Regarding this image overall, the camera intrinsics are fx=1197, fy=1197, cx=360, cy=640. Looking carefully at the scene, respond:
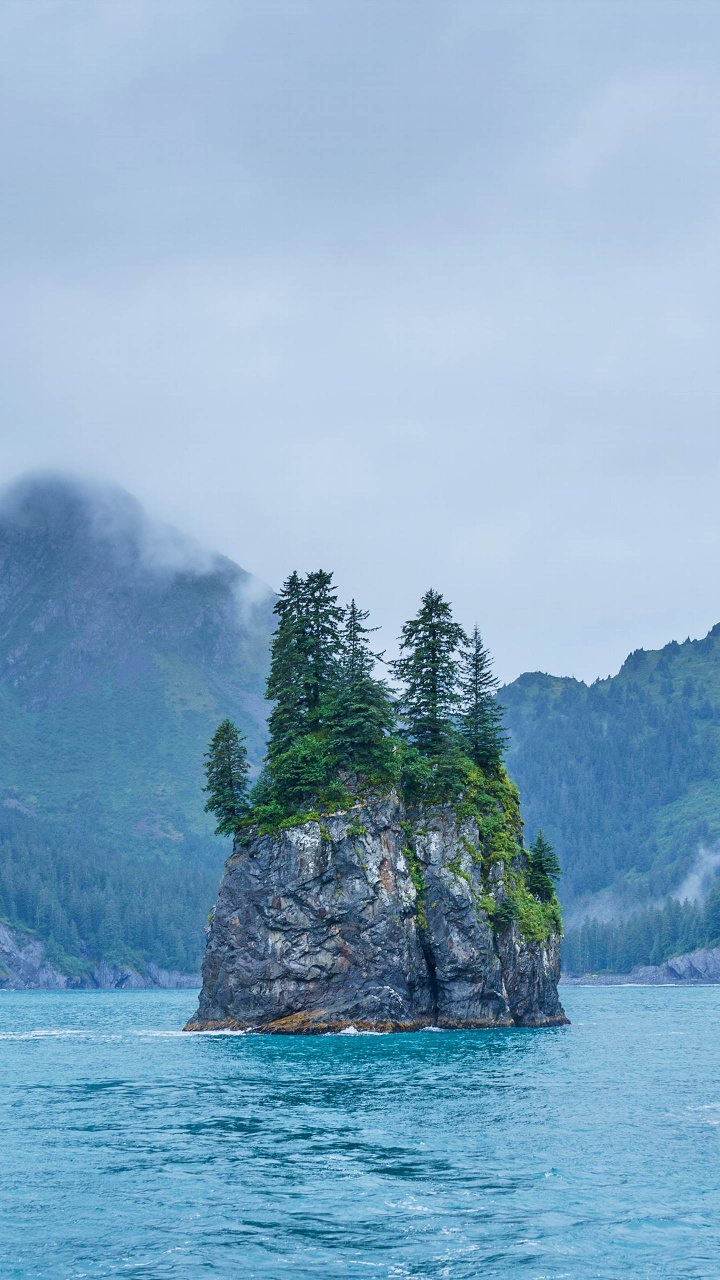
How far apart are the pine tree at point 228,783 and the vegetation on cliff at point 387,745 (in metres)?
0.14

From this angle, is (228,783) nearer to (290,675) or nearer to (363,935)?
(290,675)

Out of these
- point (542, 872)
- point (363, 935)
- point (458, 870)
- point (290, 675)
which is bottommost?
point (363, 935)

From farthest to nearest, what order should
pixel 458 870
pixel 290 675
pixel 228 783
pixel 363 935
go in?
pixel 290 675
pixel 228 783
pixel 458 870
pixel 363 935

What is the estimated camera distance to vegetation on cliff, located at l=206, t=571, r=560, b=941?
340ft

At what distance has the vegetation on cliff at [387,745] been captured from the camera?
10356 cm

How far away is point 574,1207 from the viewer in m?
37.9

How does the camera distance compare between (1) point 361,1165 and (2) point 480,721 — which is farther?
(2) point 480,721

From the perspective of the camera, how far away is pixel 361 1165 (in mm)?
43781

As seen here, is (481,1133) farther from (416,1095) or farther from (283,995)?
Answer: (283,995)

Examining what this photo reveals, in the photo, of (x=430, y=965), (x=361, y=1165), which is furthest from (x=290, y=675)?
(x=361, y=1165)

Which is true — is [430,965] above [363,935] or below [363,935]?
below

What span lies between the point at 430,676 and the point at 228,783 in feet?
72.2

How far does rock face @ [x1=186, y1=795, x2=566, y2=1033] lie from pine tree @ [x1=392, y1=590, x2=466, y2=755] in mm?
9067

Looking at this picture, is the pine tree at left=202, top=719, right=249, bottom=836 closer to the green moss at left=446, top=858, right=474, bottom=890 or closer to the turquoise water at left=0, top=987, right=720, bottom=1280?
the green moss at left=446, top=858, right=474, bottom=890
